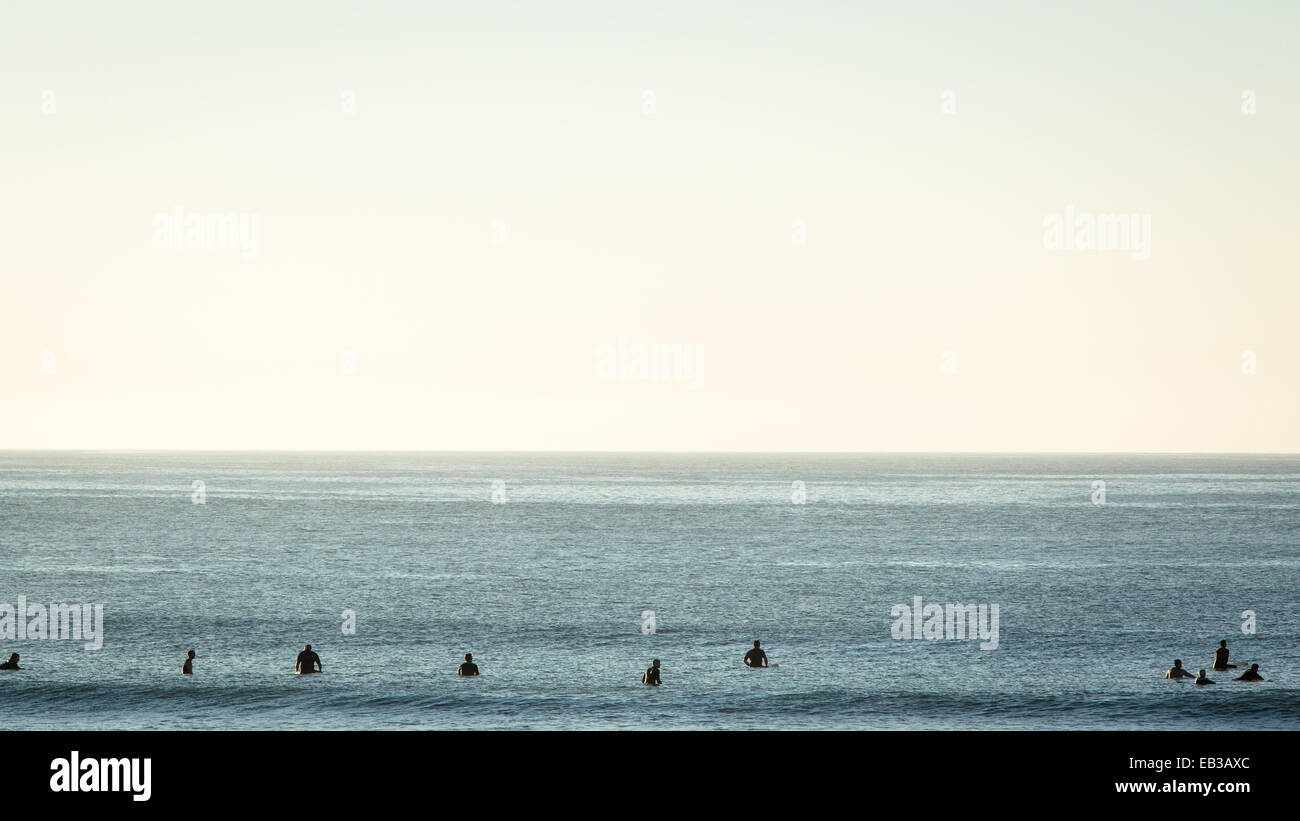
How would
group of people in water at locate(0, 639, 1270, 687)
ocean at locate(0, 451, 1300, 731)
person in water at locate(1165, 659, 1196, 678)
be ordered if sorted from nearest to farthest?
ocean at locate(0, 451, 1300, 731), group of people in water at locate(0, 639, 1270, 687), person in water at locate(1165, 659, 1196, 678)

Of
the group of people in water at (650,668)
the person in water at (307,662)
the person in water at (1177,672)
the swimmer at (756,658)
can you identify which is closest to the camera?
the group of people in water at (650,668)

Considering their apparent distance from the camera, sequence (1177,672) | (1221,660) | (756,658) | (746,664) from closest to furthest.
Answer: (1177,672) → (1221,660) → (756,658) → (746,664)

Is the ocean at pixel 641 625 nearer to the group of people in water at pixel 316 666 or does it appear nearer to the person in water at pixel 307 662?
the group of people in water at pixel 316 666

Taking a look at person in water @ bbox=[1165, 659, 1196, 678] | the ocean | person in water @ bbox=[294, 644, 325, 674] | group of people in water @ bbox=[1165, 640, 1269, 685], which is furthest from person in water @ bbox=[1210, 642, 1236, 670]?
person in water @ bbox=[294, 644, 325, 674]

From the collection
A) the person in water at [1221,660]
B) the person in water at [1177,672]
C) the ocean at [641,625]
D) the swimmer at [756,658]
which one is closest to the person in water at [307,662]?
the ocean at [641,625]

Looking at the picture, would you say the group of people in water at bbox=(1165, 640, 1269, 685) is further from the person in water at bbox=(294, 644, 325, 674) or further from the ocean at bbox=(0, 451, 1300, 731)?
the person in water at bbox=(294, 644, 325, 674)

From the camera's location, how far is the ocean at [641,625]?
39344mm

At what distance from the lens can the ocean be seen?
3934cm

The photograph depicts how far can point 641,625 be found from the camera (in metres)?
57.7

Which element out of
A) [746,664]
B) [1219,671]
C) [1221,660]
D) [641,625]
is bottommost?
[641,625]

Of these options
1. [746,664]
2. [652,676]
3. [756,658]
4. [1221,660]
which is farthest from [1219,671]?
[652,676]

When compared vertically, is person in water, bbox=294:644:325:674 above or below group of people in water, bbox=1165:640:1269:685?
above

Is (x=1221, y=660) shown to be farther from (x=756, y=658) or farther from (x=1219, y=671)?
(x=756, y=658)
